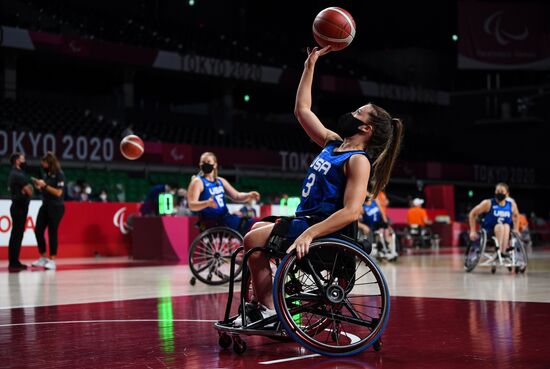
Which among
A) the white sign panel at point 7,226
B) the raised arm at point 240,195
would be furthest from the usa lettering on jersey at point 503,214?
the white sign panel at point 7,226

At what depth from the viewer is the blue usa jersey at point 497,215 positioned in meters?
12.5

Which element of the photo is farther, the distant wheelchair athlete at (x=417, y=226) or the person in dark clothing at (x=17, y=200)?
the distant wheelchair athlete at (x=417, y=226)

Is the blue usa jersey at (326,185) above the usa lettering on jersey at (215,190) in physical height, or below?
below

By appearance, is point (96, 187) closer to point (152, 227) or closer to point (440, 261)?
point (152, 227)

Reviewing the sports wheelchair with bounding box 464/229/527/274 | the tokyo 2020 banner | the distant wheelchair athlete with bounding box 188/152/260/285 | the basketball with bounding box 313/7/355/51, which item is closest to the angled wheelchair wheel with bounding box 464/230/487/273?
the sports wheelchair with bounding box 464/229/527/274

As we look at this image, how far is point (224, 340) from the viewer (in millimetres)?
4879

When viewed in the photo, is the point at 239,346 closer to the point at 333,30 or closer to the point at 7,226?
the point at 333,30

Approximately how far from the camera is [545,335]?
5.43 meters

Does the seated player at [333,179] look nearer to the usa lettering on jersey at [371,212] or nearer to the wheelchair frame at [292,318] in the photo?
the wheelchair frame at [292,318]

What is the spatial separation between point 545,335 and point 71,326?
3.30 meters

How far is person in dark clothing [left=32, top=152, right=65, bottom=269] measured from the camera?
1241cm

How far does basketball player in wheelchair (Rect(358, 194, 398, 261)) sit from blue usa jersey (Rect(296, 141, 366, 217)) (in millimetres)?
10370

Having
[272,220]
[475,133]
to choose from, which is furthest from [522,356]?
[475,133]

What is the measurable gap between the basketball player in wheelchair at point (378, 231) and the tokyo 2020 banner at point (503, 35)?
19.9m
